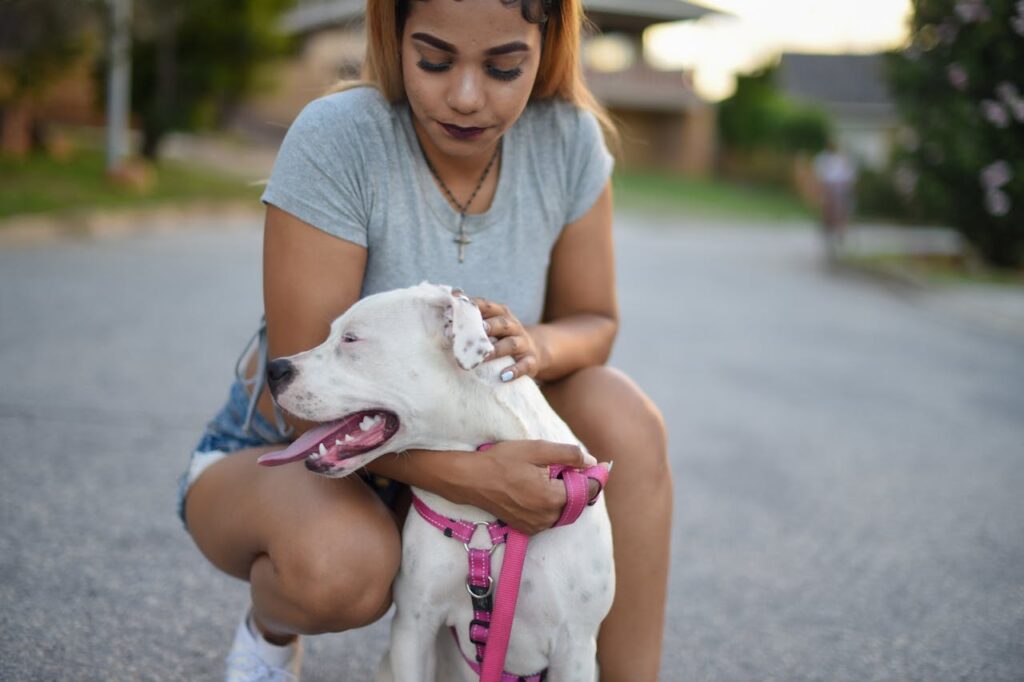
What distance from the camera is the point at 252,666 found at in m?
2.33

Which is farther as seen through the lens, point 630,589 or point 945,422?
point 945,422

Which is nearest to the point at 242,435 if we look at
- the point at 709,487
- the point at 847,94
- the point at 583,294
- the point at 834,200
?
the point at 583,294

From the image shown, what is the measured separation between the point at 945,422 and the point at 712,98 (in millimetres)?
38048

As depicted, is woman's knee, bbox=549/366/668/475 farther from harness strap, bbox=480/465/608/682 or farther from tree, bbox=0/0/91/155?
tree, bbox=0/0/91/155

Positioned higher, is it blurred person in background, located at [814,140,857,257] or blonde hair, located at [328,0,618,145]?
blonde hair, located at [328,0,618,145]

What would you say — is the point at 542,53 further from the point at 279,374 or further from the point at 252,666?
the point at 252,666

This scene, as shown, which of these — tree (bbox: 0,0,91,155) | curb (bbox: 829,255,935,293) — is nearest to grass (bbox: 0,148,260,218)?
tree (bbox: 0,0,91,155)

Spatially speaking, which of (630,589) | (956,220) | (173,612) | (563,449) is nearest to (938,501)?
(630,589)

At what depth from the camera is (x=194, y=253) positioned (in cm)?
1068

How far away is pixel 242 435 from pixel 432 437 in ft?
1.96

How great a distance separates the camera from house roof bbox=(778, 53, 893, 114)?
142 feet

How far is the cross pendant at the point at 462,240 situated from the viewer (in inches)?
95.8

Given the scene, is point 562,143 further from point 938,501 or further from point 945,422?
point 945,422

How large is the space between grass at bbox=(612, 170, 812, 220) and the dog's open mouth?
1708cm
